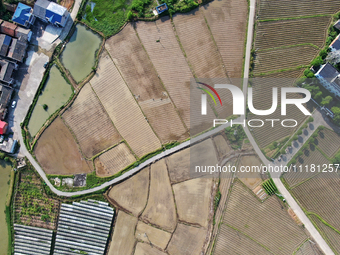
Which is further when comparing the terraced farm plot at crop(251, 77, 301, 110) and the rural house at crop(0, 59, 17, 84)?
the terraced farm plot at crop(251, 77, 301, 110)

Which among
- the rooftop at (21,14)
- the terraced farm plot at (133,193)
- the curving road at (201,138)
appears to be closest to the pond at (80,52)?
the rooftop at (21,14)

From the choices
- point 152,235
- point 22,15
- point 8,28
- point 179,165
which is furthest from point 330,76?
point 8,28

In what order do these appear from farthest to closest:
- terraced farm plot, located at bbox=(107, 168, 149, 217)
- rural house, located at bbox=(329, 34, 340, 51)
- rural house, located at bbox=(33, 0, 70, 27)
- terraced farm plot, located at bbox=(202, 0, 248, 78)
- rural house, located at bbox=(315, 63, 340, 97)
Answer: terraced farm plot, located at bbox=(202, 0, 248, 78) < terraced farm plot, located at bbox=(107, 168, 149, 217) < rural house, located at bbox=(33, 0, 70, 27) < rural house, located at bbox=(329, 34, 340, 51) < rural house, located at bbox=(315, 63, 340, 97)

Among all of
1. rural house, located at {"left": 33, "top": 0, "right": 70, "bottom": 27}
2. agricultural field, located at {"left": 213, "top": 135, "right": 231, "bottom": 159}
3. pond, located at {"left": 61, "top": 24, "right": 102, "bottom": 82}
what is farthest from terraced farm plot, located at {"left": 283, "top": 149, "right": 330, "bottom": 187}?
rural house, located at {"left": 33, "top": 0, "right": 70, "bottom": 27}

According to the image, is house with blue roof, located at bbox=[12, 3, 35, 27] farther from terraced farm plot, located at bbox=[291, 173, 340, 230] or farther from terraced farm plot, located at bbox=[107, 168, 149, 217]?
terraced farm plot, located at bbox=[291, 173, 340, 230]

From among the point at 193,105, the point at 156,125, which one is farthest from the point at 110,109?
the point at 193,105

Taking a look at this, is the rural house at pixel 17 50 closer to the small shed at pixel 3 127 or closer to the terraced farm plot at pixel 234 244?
the small shed at pixel 3 127
